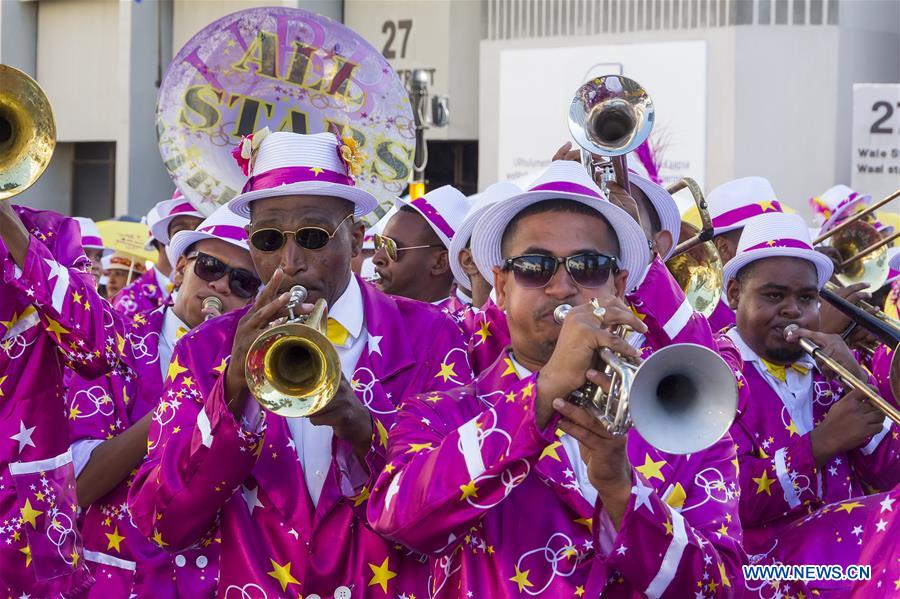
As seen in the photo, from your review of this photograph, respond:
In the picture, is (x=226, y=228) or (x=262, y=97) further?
(x=226, y=228)

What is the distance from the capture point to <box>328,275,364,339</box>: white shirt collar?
144 inches

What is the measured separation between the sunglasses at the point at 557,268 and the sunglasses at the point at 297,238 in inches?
30.4

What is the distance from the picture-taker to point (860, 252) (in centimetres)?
726

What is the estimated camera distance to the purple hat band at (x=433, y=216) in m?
6.17

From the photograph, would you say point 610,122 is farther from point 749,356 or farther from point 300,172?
point 300,172

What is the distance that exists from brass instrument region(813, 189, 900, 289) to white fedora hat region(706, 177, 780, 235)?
82cm

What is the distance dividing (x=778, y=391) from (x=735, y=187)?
1.62 metres

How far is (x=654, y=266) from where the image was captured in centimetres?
446

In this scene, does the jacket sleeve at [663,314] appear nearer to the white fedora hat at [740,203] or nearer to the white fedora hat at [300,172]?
the white fedora hat at [300,172]

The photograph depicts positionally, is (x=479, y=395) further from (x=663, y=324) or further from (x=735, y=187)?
(x=735, y=187)

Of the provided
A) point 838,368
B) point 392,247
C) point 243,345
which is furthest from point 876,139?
point 243,345

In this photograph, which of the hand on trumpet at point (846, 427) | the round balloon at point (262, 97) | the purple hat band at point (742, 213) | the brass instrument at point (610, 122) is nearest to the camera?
the brass instrument at point (610, 122)

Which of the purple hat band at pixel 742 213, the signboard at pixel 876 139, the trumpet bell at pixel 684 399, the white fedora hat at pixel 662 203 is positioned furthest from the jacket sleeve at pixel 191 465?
the signboard at pixel 876 139

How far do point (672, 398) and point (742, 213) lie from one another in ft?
12.3
